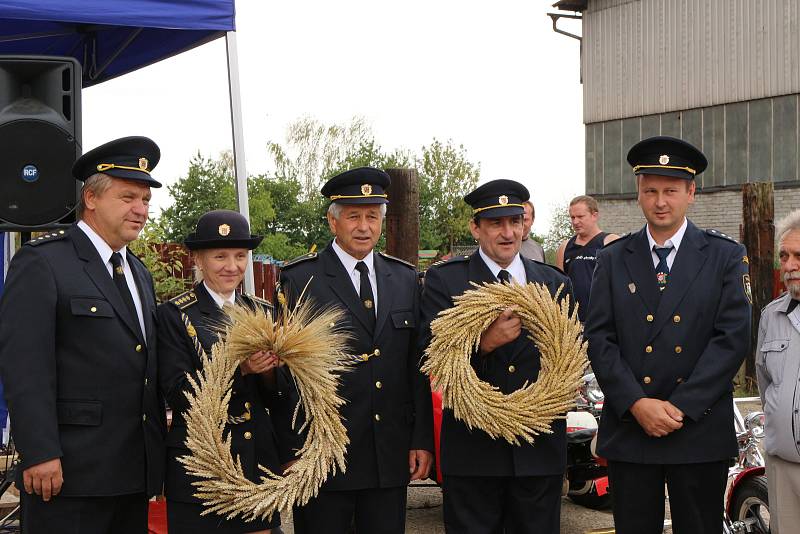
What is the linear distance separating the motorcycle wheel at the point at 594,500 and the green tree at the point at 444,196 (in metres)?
24.9

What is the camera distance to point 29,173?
13.5ft

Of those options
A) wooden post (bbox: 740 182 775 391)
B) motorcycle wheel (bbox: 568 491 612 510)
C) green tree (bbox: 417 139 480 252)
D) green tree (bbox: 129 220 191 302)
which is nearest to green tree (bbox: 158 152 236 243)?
green tree (bbox: 417 139 480 252)

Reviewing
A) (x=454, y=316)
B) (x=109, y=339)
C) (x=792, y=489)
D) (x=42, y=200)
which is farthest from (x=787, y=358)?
(x=42, y=200)

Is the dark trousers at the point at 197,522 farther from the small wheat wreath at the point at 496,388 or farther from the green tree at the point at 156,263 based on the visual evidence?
the green tree at the point at 156,263

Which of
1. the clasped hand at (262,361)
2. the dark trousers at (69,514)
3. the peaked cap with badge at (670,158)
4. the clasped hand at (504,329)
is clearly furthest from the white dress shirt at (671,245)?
the dark trousers at (69,514)

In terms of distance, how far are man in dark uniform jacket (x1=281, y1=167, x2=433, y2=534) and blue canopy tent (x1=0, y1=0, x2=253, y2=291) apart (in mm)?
1881

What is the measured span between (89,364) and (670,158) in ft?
7.54

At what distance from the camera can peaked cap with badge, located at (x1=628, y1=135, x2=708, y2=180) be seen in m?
3.44

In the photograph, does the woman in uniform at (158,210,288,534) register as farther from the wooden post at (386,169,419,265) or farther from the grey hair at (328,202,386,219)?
the wooden post at (386,169,419,265)

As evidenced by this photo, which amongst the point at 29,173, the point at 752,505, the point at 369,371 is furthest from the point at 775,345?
the point at 29,173

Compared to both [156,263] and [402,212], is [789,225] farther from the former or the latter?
[156,263]

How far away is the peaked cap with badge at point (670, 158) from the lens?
11.3ft

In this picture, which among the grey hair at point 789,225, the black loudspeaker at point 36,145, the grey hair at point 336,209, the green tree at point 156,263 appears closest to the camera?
the grey hair at point 789,225

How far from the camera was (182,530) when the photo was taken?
10.5 ft
